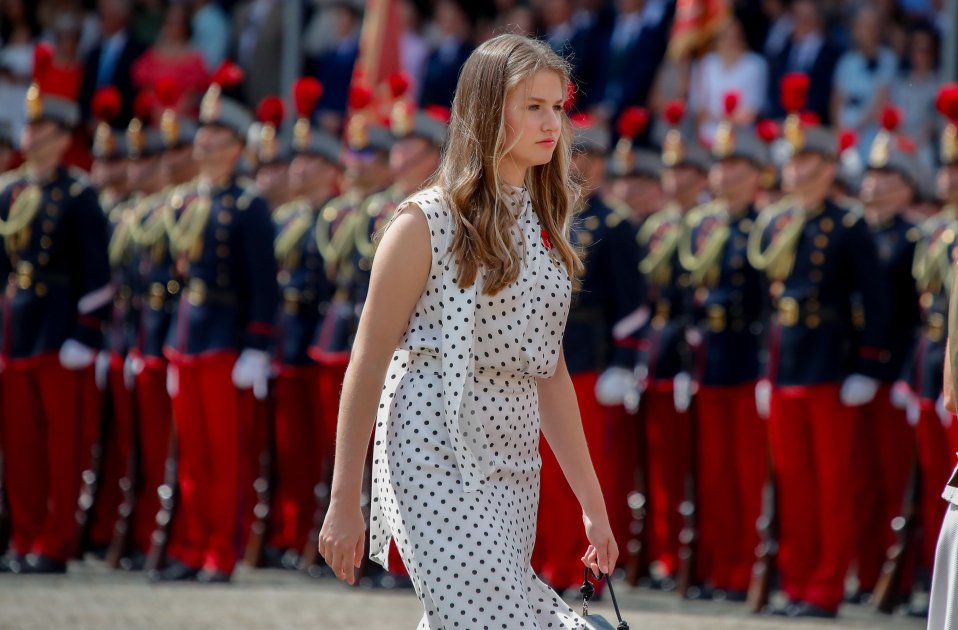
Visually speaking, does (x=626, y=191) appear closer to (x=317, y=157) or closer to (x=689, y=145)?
(x=689, y=145)

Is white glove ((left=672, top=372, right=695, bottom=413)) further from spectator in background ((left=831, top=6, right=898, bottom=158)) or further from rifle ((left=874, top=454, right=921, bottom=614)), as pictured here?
spectator in background ((left=831, top=6, right=898, bottom=158))

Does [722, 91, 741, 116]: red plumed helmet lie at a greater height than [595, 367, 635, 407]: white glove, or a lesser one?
greater

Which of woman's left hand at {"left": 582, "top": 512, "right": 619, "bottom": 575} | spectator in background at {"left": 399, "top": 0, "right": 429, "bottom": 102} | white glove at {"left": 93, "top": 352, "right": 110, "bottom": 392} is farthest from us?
spectator in background at {"left": 399, "top": 0, "right": 429, "bottom": 102}

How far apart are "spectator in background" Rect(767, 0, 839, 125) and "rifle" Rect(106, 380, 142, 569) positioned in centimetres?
455

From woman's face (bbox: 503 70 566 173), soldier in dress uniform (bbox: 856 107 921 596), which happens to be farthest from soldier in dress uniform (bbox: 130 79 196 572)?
woman's face (bbox: 503 70 566 173)

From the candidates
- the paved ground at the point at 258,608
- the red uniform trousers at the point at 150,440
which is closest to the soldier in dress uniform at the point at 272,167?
the red uniform trousers at the point at 150,440

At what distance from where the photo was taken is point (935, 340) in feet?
24.8

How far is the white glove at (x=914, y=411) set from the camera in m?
7.73

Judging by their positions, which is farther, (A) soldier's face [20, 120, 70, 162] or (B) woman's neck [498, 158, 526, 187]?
(A) soldier's face [20, 120, 70, 162]

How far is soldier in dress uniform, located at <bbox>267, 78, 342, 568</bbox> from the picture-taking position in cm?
919

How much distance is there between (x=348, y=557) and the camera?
144 inches

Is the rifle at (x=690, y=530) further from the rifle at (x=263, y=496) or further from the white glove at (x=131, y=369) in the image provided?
the white glove at (x=131, y=369)

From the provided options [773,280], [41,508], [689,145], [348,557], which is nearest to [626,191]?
[689,145]

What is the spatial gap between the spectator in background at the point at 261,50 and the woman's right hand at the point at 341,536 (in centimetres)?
985
